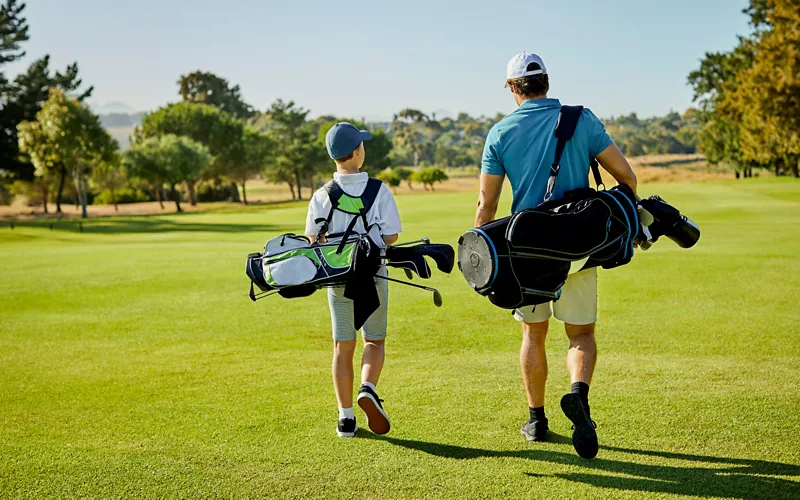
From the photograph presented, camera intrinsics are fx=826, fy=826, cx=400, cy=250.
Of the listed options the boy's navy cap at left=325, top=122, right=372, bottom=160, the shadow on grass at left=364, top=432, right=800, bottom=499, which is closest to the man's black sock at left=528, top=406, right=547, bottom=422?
the shadow on grass at left=364, top=432, right=800, bottom=499

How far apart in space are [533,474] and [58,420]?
3.50 metres

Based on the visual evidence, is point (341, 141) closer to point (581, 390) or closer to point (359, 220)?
point (359, 220)

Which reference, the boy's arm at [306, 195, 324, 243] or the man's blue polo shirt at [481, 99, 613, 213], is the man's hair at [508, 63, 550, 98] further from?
the boy's arm at [306, 195, 324, 243]

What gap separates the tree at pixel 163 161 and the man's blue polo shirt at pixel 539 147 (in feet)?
244

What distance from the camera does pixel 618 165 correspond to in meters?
4.83

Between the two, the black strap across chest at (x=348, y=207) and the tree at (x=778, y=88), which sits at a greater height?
the tree at (x=778, y=88)

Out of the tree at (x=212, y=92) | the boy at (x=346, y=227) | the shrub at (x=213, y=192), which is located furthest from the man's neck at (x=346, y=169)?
the tree at (x=212, y=92)

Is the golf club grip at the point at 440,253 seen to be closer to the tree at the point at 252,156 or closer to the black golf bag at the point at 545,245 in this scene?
the black golf bag at the point at 545,245

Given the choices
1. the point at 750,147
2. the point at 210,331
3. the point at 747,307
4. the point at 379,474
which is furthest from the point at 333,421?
the point at 750,147

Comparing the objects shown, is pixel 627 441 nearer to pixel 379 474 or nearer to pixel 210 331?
pixel 379 474

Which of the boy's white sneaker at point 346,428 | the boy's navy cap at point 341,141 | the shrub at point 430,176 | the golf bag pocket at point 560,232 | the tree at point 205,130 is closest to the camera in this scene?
the golf bag pocket at point 560,232

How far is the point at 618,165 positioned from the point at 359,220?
65.3 inches

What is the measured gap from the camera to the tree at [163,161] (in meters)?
77.1

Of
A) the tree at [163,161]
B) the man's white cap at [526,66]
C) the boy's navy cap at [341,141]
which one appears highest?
the tree at [163,161]
